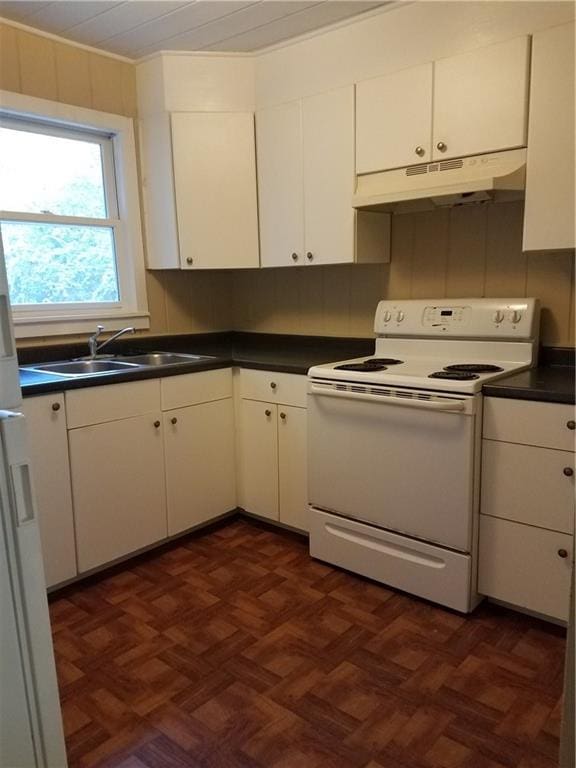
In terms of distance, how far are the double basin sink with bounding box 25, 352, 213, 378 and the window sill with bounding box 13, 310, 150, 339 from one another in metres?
0.15

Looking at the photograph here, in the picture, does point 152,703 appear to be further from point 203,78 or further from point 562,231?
point 203,78

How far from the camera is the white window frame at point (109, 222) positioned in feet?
8.46

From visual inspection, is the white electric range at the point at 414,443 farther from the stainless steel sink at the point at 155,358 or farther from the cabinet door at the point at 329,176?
the stainless steel sink at the point at 155,358

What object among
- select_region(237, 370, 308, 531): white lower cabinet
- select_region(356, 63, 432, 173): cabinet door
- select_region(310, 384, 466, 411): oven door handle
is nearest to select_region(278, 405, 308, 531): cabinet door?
select_region(237, 370, 308, 531): white lower cabinet

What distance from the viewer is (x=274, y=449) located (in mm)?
2691

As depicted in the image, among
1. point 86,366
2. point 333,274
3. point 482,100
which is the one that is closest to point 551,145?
point 482,100

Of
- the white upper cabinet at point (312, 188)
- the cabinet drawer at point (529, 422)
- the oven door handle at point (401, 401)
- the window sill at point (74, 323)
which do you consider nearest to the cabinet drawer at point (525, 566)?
the cabinet drawer at point (529, 422)

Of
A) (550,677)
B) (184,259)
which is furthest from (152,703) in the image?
(184,259)

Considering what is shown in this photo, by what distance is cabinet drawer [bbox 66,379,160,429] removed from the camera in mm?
2199

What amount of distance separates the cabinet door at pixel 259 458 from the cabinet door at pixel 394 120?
3.90 feet

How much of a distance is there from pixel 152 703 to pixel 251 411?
1365mm

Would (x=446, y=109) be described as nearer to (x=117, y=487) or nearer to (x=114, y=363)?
(x=114, y=363)

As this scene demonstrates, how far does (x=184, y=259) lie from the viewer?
2.91 m

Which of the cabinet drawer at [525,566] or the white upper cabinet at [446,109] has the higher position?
the white upper cabinet at [446,109]
